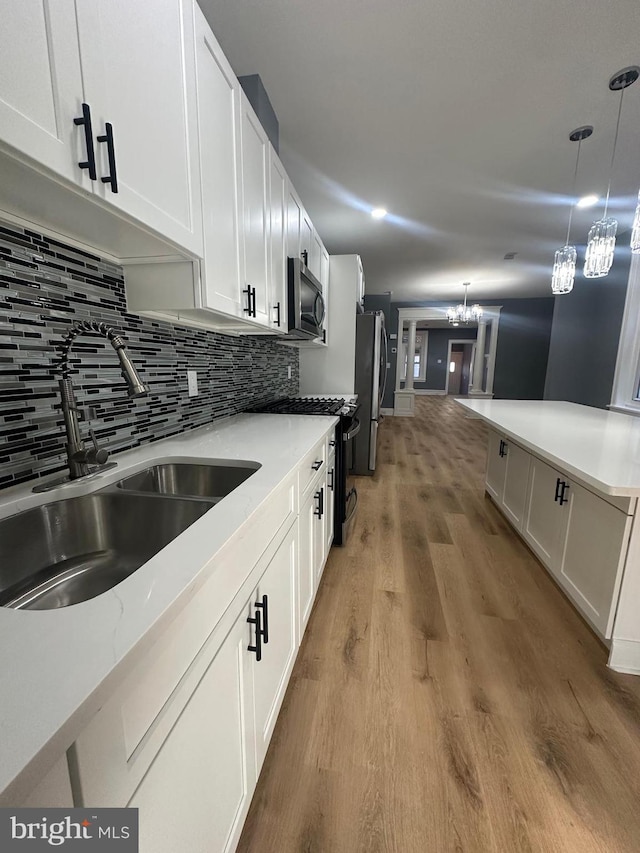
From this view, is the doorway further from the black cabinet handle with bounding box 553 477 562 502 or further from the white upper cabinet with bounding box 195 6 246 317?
the white upper cabinet with bounding box 195 6 246 317

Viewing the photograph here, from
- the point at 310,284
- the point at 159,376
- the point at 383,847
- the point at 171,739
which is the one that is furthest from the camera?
the point at 310,284

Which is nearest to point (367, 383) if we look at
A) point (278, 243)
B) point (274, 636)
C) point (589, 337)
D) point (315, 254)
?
point (315, 254)

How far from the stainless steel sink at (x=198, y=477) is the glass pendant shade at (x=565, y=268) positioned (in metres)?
2.67

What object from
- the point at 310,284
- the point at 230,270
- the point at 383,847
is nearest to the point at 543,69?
the point at 310,284

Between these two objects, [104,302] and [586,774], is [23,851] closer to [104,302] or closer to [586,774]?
[104,302]

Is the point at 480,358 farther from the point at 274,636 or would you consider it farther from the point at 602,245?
the point at 274,636

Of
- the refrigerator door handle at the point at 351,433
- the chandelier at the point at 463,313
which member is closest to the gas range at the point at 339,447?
the refrigerator door handle at the point at 351,433

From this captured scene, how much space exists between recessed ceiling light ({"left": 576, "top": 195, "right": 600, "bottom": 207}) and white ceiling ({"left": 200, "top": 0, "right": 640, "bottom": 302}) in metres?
0.11

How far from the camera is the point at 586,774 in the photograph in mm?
1112

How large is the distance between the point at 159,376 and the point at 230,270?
1.69 ft

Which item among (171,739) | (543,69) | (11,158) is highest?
(543,69)

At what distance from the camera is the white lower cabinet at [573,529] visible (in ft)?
4.74

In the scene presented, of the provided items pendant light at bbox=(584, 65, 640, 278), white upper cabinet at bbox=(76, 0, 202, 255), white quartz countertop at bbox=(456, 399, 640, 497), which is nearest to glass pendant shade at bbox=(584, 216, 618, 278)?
pendant light at bbox=(584, 65, 640, 278)

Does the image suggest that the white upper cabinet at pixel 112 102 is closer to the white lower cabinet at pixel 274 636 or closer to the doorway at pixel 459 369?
the white lower cabinet at pixel 274 636
